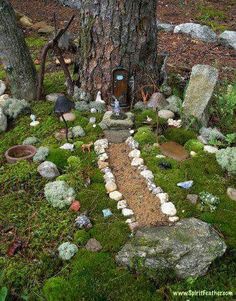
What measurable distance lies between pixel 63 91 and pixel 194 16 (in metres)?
5.40

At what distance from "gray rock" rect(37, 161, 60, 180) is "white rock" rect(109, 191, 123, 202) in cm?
71

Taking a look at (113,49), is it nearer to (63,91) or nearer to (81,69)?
(81,69)

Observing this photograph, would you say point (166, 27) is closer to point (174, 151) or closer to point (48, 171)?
point (174, 151)

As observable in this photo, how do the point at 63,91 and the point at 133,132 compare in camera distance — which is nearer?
the point at 133,132

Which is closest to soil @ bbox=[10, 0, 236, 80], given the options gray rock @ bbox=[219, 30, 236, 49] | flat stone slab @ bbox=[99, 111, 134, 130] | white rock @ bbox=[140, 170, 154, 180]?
gray rock @ bbox=[219, 30, 236, 49]

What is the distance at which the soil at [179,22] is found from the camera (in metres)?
7.36

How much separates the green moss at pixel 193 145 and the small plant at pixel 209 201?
83 cm

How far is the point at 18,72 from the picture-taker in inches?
219

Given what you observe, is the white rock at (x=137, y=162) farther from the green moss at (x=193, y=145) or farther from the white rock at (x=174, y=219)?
the white rock at (x=174, y=219)

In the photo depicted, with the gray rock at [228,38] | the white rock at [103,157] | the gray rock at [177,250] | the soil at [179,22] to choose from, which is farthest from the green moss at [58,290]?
the gray rock at [228,38]

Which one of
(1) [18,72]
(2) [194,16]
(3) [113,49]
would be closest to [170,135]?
(3) [113,49]

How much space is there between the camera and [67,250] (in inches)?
137

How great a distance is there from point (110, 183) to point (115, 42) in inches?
85.4

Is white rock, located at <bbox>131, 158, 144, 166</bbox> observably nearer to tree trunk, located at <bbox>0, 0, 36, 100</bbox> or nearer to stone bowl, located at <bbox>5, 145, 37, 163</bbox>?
stone bowl, located at <bbox>5, 145, 37, 163</bbox>
